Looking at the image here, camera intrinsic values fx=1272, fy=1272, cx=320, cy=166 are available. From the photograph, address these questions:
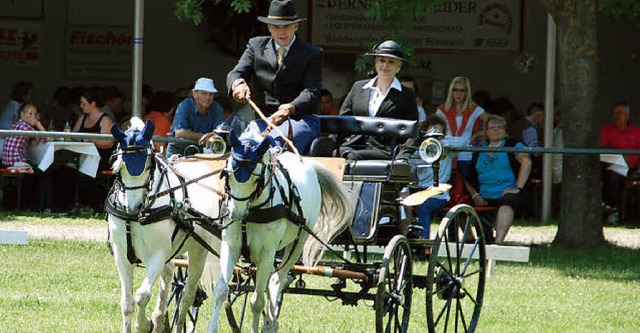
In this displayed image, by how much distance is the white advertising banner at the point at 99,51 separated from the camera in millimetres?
21922

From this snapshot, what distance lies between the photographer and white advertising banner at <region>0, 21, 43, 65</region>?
70.8 feet

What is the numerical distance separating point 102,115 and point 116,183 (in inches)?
371

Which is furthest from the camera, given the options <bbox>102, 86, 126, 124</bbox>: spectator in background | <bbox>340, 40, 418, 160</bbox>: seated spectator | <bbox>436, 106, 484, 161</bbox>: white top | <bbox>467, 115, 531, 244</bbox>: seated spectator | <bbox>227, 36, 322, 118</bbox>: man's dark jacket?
<bbox>102, 86, 126, 124</bbox>: spectator in background

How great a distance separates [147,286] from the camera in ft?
24.9

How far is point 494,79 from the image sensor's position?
893 inches

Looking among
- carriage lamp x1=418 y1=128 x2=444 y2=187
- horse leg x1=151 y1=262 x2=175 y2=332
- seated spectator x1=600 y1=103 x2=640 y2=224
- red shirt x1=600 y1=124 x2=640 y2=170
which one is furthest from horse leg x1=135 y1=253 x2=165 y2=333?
red shirt x1=600 y1=124 x2=640 y2=170

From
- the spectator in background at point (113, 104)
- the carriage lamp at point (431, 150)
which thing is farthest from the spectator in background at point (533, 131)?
the carriage lamp at point (431, 150)

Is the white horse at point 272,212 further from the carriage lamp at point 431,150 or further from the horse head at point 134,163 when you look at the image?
the carriage lamp at point 431,150

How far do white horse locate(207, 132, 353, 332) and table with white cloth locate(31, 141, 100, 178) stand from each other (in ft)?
26.7

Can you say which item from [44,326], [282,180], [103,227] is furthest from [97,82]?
[282,180]

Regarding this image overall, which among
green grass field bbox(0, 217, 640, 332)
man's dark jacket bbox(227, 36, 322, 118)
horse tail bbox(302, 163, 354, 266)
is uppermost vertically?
man's dark jacket bbox(227, 36, 322, 118)

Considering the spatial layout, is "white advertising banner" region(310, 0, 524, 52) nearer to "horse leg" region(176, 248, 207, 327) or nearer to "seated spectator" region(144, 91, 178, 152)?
"seated spectator" region(144, 91, 178, 152)

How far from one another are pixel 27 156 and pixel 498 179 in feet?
20.7

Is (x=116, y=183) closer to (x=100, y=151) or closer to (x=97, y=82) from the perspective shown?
(x=100, y=151)
